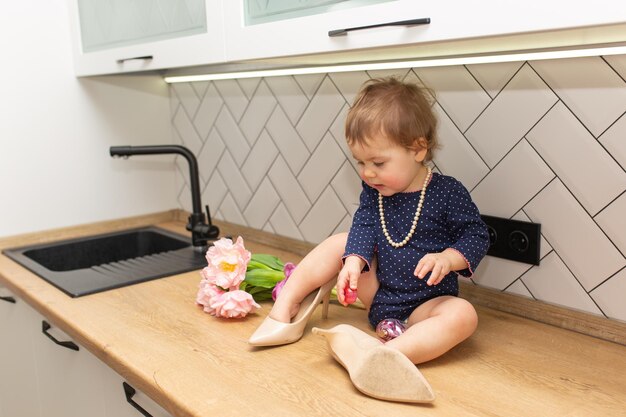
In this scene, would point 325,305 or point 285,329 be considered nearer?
point 285,329

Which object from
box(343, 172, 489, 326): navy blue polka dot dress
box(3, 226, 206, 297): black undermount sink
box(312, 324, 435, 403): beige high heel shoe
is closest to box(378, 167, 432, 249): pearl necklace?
box(343, 172, 489, 326): navy blue polka dot dress

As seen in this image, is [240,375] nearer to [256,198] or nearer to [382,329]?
[382,329]

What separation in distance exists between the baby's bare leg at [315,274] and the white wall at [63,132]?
1.04m

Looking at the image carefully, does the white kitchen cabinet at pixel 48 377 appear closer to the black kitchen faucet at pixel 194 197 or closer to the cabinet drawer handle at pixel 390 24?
the black kitchen faucet at pixel 194 197

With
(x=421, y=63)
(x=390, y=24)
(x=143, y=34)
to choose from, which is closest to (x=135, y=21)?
(x=143, y=34)

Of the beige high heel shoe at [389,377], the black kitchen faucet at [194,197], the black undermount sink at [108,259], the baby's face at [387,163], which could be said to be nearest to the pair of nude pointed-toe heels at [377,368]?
the beige high heel shoe at [389,377]

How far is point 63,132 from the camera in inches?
67.8

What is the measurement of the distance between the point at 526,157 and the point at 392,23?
394 mm

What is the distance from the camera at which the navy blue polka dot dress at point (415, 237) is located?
960 millimetres

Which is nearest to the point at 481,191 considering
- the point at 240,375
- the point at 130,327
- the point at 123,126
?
the point at 240,375

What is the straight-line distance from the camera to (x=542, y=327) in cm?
103

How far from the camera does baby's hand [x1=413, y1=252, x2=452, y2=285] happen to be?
34.4 inches

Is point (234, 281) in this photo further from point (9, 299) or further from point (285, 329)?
point (9, 299)

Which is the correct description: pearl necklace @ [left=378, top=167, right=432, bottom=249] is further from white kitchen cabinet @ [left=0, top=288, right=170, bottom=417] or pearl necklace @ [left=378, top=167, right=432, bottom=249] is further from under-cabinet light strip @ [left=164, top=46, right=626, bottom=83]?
white kitchen cabinet @ [left=0, top=288, right=170, bottom=417]
